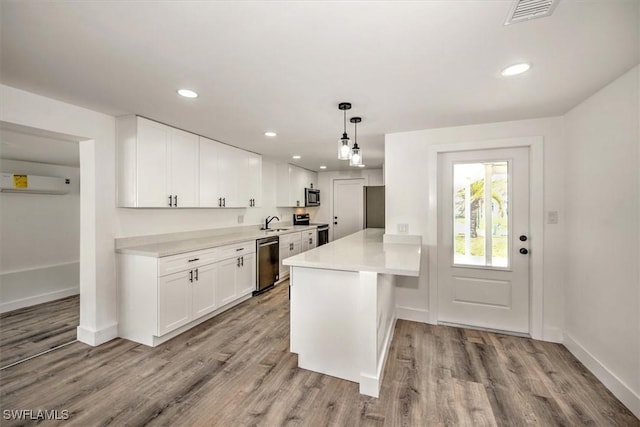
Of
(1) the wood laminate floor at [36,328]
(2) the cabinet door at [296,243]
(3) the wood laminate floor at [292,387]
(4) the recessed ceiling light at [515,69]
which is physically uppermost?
(4) the recessed ceiling light at [515,69]

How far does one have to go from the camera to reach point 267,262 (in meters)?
4.31

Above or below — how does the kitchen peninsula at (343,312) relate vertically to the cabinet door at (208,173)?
below

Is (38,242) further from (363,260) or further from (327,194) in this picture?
(327,194)

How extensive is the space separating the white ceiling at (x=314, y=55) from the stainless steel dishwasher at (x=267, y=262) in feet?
6.98

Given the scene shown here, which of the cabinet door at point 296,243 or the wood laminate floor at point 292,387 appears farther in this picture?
the cabinet door at point 296,243

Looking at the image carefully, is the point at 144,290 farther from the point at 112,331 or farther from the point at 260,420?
the point at 260,420

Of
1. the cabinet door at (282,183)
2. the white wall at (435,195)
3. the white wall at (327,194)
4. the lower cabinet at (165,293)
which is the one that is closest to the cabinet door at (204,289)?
the lower cabinet at (165,293)

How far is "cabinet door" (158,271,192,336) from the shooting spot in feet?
8.60

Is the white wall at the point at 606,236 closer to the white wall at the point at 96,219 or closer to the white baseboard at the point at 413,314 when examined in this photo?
the white baseboard at the point at 413,314

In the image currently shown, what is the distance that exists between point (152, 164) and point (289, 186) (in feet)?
9.90

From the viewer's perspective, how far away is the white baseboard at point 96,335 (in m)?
2.65

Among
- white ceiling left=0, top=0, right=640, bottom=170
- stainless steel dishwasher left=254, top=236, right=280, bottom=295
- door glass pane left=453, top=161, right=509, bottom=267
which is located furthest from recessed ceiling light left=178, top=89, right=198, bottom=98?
door glass pane left=453, top=161, right=509, bottom=267

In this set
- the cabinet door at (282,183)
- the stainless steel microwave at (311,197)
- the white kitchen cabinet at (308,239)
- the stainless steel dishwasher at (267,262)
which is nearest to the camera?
the stainless steel dishwasher at (267,262)

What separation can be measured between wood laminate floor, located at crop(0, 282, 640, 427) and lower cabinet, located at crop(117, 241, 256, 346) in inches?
6.7
